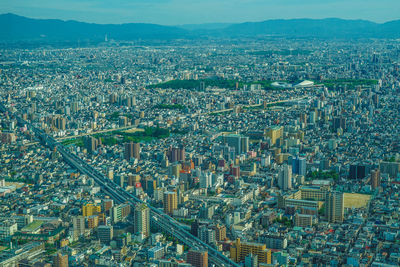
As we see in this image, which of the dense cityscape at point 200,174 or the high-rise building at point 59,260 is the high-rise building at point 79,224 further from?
the high-rise building at point 59,260

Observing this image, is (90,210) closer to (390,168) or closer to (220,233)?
(220,233)

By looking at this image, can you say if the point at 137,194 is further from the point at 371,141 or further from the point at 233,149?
the point at 371,141

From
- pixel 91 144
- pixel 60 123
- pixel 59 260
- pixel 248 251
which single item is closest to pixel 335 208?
pixel 248 251

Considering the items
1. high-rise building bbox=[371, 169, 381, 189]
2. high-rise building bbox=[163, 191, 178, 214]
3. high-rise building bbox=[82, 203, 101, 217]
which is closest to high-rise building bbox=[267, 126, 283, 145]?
high-rise building bbox=[371, 169, 381, 189]

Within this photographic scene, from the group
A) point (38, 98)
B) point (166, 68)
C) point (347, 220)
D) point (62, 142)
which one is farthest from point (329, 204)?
point (166, 68)

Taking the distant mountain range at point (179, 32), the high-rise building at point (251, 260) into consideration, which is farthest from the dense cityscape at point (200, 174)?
the distant mountain range at point (179, 32)

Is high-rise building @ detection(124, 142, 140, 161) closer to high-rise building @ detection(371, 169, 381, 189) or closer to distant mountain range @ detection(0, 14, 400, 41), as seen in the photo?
high-rise building @ detection(371, 169, 381, 189)
